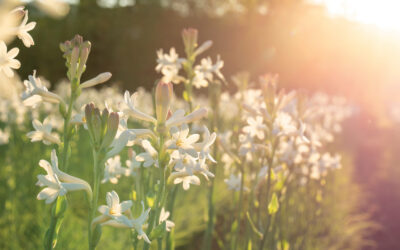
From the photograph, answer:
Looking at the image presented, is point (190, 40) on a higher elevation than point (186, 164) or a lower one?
higher

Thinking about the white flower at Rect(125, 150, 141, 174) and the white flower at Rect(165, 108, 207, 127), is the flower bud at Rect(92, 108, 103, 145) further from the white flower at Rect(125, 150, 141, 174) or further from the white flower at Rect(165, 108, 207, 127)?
the white flower at Rect(125, 150, 141, 174)

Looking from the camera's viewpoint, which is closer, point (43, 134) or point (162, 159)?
point (162, 159)

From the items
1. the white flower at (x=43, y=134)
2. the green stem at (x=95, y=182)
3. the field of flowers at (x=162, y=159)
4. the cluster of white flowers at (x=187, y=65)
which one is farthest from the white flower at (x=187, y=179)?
the cluster of white flowers at (x=187, y=65)

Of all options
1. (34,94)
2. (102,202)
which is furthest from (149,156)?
(102,202)

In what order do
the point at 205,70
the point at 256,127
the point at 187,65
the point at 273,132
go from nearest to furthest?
the point at 273,132 < the point at 256,127 < the point at 187,65 < the point at 205,70

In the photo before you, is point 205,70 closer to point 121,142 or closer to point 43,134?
point 43,134

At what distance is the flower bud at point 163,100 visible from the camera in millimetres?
1109

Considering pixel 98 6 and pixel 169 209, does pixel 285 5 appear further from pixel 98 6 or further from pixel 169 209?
pixel 169 209

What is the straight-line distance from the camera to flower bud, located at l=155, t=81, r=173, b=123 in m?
1.11

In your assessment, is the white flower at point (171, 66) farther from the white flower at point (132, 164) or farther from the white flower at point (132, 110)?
the white flower at point (132, 110)

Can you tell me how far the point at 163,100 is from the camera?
1.12 metres

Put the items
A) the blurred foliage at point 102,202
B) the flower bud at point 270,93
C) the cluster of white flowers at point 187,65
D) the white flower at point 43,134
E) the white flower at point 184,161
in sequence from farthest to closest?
the blurred foliage at point 102,202 → the cluster of white flowers at point 187,65 → the flower bud at point 270,93 → the white flower at point 43,134 → the white flower at point 184,161

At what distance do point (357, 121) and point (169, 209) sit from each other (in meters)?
13.0

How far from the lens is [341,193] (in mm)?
5727
